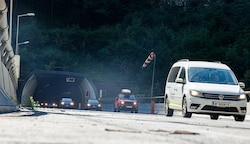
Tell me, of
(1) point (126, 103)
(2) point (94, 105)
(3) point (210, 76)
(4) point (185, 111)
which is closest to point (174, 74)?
(3) point (210, 76)

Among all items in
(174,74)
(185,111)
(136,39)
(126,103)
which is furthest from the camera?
(136,39)

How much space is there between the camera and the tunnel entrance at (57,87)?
225 ft

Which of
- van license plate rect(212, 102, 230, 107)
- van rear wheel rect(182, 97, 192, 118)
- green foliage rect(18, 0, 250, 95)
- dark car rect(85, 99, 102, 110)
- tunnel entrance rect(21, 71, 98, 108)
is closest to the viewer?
van license plate rect(212, 102, 230, 107)

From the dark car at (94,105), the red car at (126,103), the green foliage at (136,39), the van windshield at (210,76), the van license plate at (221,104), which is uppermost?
the green foliage at (136,39)

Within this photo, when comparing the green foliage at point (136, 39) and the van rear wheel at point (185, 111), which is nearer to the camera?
the van rear wheel at point (185, 111)

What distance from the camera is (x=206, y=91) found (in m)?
21.1

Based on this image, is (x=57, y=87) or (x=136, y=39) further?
(x=57, y=87)

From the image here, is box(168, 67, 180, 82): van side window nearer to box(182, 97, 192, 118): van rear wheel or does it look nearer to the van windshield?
the van windshield

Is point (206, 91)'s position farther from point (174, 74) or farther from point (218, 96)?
point (174, 74)

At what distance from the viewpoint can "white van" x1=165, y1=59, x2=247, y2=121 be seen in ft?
68.6

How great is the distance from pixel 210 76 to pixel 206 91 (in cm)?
130

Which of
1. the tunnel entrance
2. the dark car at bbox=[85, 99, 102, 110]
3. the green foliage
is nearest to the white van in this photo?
the dark car at bbox=[85, 99, 102, 110]

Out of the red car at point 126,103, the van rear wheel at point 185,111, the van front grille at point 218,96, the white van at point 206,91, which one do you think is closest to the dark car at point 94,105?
the red car at point 126,103

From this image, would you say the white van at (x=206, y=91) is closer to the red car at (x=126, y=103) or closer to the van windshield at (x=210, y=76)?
the van windshield at (x=210, y=76)
